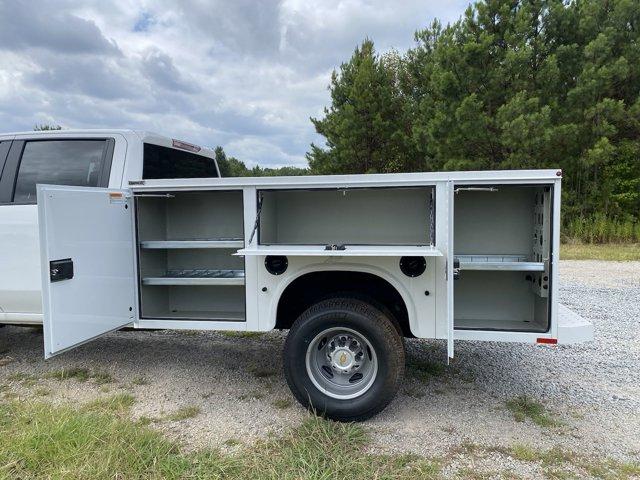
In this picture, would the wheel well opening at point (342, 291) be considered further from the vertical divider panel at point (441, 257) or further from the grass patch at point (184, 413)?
the grass patch at point (184, 413)

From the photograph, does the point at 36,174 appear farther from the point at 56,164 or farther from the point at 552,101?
the point at 552,101

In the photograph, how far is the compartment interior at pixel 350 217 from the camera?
4.30 metres

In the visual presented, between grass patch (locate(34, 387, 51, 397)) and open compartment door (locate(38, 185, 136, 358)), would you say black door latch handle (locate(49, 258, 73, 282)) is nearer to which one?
open compartment door (locate(38, 185, 136, 358))

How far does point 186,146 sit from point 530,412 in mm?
4071

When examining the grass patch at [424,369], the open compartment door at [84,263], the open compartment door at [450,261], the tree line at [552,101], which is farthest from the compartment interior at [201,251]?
the tree line at [552,101]

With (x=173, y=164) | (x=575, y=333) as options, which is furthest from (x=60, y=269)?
(x=575, y=333)

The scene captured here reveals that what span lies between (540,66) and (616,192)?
505 cm

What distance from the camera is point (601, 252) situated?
13.3 m

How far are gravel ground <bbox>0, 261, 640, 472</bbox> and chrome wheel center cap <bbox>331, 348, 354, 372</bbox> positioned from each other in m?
0.45

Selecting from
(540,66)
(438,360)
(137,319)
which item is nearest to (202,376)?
(137,319)

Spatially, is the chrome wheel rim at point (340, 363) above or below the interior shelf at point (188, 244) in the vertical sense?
below

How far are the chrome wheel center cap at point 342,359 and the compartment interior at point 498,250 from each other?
1043mm

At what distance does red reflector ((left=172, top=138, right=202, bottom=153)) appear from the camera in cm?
485

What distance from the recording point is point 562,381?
14.0ft
